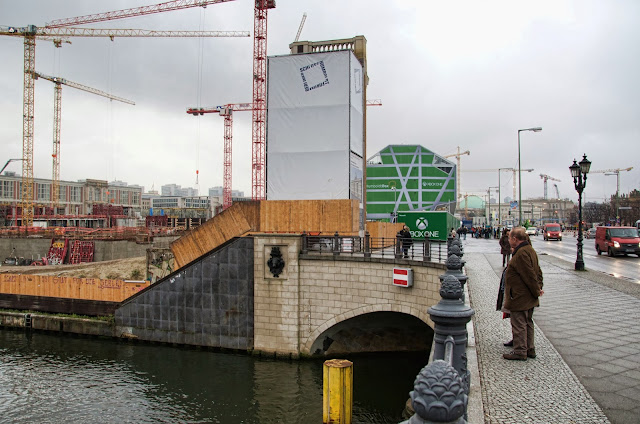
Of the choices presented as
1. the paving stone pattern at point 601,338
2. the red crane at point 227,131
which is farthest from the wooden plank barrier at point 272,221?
the red crane at point 227,131

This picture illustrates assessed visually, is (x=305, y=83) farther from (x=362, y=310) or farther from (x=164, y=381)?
(x=164, y=381)

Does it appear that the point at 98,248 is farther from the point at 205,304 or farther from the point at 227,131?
the point at 227,131

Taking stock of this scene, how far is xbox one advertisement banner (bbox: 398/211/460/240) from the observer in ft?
112

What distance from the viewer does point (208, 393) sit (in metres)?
16.0

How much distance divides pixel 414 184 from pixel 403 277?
55.0 m

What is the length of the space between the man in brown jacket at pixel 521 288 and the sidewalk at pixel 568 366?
0.34 metres

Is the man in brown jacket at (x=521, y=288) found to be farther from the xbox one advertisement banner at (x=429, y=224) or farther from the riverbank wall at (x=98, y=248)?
the riverbank wall at (x=98, y=248)

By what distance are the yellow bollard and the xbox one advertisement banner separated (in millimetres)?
23416

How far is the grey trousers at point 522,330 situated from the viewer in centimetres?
646

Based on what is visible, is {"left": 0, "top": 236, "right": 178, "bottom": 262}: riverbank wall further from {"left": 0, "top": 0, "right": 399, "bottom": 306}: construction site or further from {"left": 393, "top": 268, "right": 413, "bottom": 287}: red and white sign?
{"left": 393, "top": 268, "right": 413, "bottom": 287}: red and white sign

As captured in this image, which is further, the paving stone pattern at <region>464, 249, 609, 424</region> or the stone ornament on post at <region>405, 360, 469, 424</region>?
the paving stone pattern at <region>464, 249, 609, 424</region>

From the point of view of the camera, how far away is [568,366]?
6.54m

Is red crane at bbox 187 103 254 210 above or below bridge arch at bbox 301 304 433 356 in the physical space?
above

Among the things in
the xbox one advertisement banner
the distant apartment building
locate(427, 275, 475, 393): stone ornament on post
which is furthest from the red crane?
locate(427, 275, 475, 393): stone ornament on post
